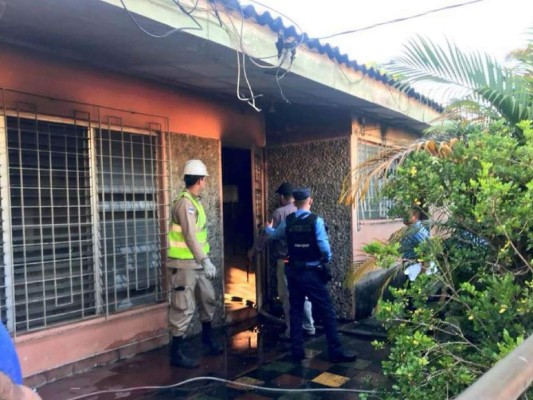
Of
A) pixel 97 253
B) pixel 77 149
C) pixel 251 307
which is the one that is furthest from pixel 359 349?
pixel 77 149

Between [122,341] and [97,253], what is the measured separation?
37.7 inches

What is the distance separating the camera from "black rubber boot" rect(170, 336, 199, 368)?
185 inches

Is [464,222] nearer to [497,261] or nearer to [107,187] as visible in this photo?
[497,261]

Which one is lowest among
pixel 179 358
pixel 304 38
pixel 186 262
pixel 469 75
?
pixel 179 358

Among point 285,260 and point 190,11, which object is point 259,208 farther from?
point 190,11

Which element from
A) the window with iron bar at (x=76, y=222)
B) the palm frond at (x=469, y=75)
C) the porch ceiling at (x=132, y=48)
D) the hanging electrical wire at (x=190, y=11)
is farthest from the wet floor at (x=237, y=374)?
the hanging electrical wire at (x=190, y=11)

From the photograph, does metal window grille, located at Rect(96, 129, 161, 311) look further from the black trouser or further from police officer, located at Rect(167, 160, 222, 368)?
the black trouser

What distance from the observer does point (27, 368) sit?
161 inches

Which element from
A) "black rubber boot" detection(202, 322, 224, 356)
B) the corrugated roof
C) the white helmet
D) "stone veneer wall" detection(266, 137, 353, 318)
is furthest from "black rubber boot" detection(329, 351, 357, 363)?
the corrugated roof

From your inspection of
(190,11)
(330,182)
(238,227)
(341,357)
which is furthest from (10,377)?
(238,227)

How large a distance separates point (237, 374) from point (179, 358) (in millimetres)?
603

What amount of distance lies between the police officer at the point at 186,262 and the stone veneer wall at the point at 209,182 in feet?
1.78

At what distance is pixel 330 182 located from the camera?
6551 millimetres

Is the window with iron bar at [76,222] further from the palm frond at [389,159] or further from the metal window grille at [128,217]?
the palm frond at [389,159]
